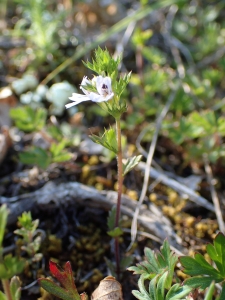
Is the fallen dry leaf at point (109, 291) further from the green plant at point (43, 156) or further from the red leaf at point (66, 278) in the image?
the green plant at point (43, 156)

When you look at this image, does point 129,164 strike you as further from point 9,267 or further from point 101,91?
point 9,267

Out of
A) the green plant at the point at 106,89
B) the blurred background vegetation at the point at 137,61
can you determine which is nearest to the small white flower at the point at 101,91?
the green plant at the point at 106,89

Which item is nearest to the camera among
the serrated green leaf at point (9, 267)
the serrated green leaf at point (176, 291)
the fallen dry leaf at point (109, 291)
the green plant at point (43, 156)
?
the serrated green leaf at point (9, 267)

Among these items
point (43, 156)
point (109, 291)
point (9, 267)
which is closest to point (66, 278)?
point (109, 291)

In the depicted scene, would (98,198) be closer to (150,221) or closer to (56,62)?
(150,221)

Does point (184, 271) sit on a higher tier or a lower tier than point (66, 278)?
lower

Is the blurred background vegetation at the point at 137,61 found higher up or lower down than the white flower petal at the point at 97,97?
higher up

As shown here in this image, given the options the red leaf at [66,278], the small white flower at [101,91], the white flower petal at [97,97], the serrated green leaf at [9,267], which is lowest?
the red leaf at [66,278]

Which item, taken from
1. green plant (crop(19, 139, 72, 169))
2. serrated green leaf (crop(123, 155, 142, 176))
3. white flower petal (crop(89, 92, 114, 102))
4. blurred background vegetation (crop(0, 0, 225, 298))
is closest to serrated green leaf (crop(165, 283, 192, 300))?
serrated green leaf (crop(123, 155, 142, 176))

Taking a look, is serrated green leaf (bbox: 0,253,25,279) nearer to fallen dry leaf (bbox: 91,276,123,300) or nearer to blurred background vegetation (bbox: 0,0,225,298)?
fallen dry leaf (bbox: 91,276,123,300)

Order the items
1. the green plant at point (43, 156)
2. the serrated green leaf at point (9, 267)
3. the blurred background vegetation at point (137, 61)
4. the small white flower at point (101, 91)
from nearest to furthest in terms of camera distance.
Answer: the serrated green leaf at point (9, 267) → the small white flower at point (101, 91) → the green plant at point (43, 156) → the blurred background vegetation at point (137, 61)
